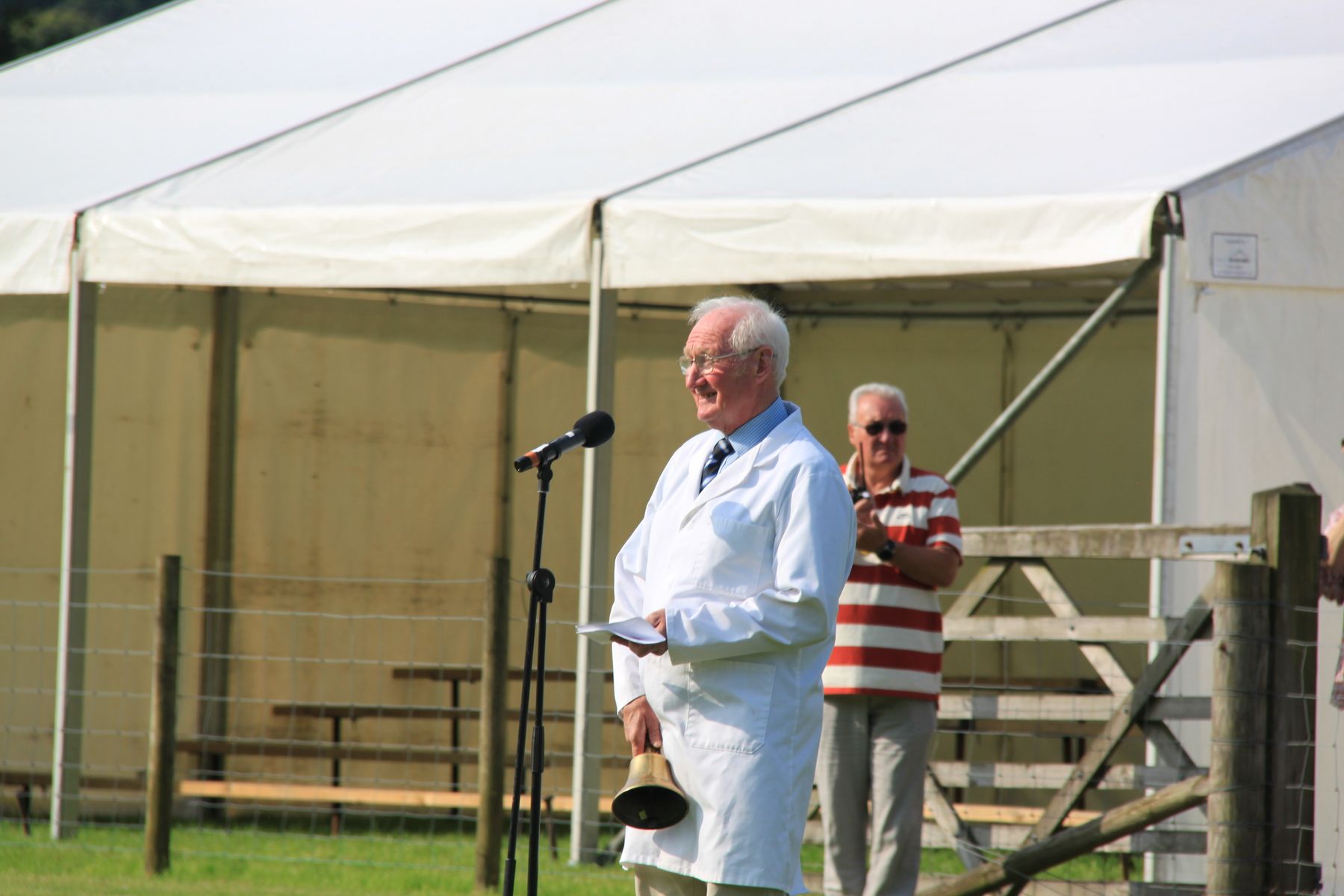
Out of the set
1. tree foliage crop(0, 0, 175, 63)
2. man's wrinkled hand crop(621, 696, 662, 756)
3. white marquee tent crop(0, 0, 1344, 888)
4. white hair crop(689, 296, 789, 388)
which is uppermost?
tree foliage crop(0, 0, 175, 63)

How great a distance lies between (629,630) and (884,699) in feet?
6.78

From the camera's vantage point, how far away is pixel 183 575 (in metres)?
9.10

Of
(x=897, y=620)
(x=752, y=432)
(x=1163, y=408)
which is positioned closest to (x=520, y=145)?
(x=1163, y=408)

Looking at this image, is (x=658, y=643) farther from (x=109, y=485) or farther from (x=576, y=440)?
(x=109, y=485)

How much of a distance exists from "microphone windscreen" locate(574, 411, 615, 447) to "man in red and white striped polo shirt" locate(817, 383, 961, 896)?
142cm

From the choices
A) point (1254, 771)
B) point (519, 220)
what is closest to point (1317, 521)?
point (1254, 771)

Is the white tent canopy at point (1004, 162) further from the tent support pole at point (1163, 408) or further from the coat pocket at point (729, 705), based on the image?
the coat pocket at point (729, 705)

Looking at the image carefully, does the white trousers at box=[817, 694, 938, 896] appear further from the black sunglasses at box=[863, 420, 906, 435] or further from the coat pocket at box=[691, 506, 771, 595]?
the coat pocket at box=[691, 506, 771, 595]

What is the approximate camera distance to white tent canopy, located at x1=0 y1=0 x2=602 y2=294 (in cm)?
751

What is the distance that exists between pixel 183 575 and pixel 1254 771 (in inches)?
241

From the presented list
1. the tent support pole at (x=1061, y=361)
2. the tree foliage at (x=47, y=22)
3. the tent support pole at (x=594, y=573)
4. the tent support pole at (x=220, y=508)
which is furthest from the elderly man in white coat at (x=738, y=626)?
the tree foliage at (x=47, y=22)

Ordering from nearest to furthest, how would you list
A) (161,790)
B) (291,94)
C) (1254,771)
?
(1254,771), (161,790), (291,94)

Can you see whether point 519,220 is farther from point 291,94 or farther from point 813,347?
point 813,347

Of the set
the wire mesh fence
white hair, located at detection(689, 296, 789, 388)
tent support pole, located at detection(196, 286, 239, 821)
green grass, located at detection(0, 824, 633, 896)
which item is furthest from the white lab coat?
tent support pole, located at detection(196, 286, 239, 821)
